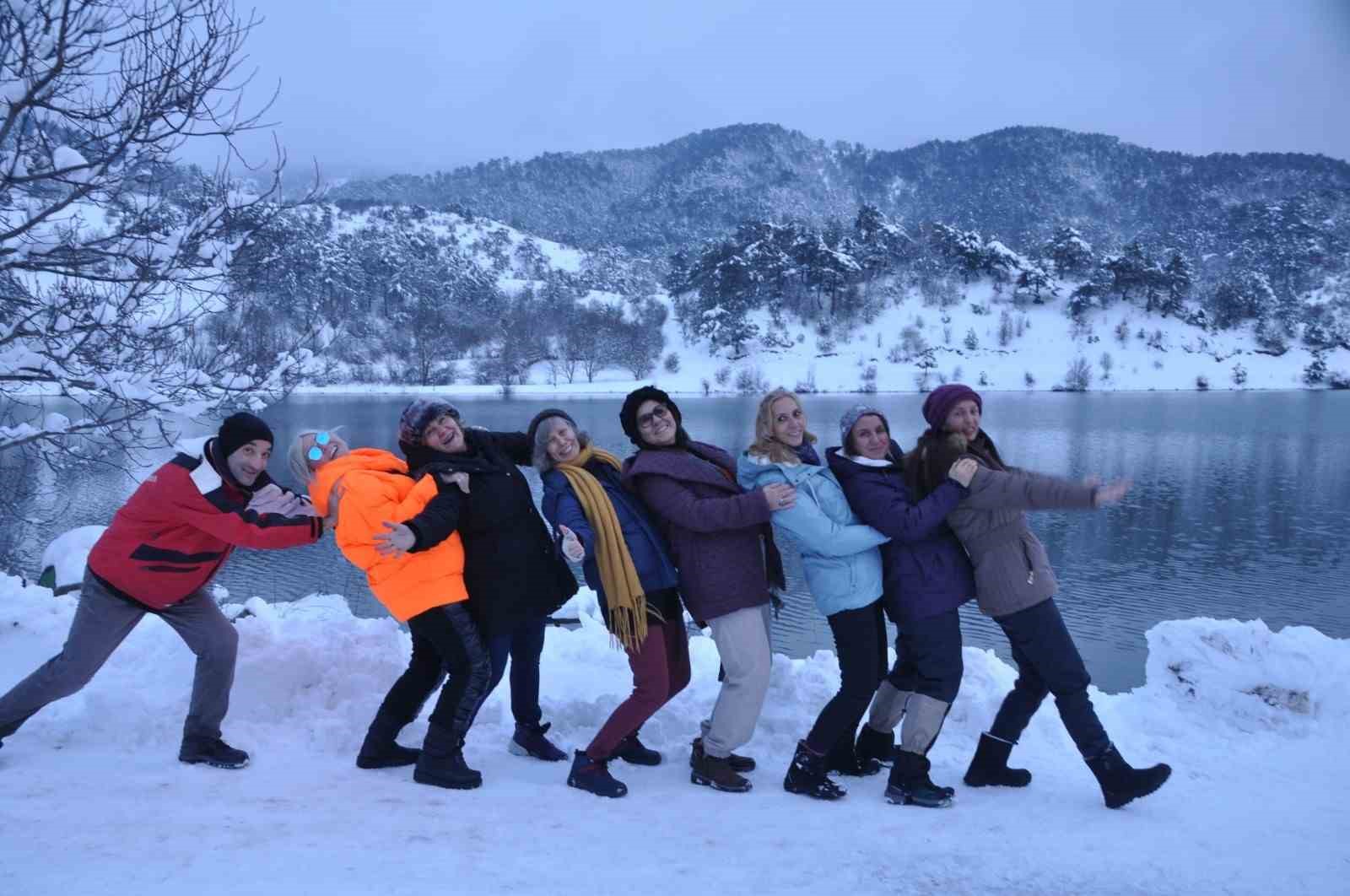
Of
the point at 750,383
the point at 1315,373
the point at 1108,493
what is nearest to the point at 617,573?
the point at 1108,493

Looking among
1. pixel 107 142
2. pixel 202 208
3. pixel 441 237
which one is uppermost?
pixel 441 237

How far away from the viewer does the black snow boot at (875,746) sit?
3756 mm

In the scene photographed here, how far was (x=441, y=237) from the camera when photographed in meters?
106

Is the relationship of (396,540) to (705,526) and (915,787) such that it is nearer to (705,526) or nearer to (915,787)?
(705,526)

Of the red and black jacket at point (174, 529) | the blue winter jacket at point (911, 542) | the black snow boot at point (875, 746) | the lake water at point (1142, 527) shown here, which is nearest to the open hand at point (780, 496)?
the blue winter jacket at point (911, 542)

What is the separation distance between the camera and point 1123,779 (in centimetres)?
327

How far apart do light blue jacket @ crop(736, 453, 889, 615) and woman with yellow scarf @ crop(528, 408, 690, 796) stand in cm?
56

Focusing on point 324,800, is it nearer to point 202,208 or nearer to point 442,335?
point 202,208

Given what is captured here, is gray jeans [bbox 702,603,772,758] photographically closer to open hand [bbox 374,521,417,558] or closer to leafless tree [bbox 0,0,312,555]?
open hand [bbox 374,521,417,558]

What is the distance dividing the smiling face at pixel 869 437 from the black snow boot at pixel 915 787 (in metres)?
A: 1.23

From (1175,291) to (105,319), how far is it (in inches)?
2743

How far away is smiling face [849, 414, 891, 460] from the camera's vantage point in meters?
3.57

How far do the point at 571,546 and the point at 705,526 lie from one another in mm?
556

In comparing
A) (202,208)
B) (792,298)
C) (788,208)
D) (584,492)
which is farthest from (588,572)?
(788,208)
